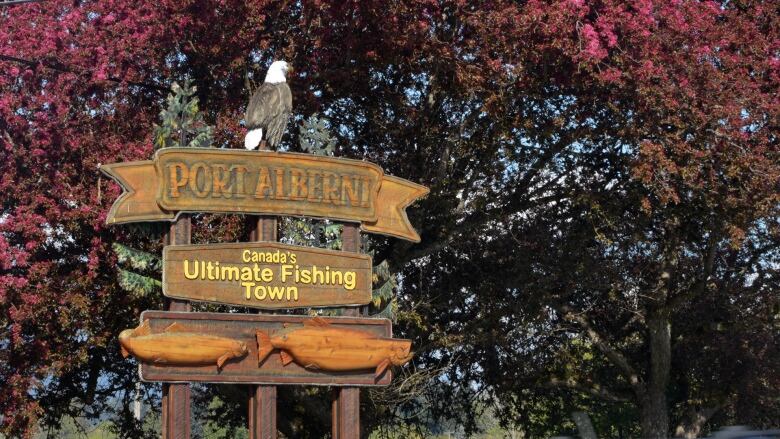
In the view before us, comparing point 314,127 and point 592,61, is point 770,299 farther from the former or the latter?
point 314,127

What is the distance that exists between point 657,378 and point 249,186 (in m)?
11.7

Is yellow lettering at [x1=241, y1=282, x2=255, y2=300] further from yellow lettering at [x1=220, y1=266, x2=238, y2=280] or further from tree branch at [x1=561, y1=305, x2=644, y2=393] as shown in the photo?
tree branch at [x1=561, y1=305, x2=644, y2=393]

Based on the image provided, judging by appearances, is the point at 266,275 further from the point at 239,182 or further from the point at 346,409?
the point at 346,409

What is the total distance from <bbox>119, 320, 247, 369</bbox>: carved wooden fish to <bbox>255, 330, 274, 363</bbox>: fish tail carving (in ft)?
0.83

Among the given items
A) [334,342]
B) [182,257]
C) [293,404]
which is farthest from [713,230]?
[182,257]

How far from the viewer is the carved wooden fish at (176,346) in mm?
10633

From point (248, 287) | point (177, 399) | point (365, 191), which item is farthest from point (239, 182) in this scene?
point (177, 399)

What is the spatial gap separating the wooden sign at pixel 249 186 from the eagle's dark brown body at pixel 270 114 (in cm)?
35

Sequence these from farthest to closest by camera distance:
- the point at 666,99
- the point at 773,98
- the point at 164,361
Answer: the point at 773,98, the point at 666,99, the point at 164,361

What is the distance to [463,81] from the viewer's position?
52.0 ft

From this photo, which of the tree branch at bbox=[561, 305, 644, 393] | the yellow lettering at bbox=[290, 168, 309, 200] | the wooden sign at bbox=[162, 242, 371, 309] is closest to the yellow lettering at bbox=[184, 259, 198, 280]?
the wooden sign at bbox=[162, 242, 371, 309]

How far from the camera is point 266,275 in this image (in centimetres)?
1131

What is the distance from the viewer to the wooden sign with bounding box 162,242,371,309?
433 inches

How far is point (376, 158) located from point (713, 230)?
5363 millimetres
